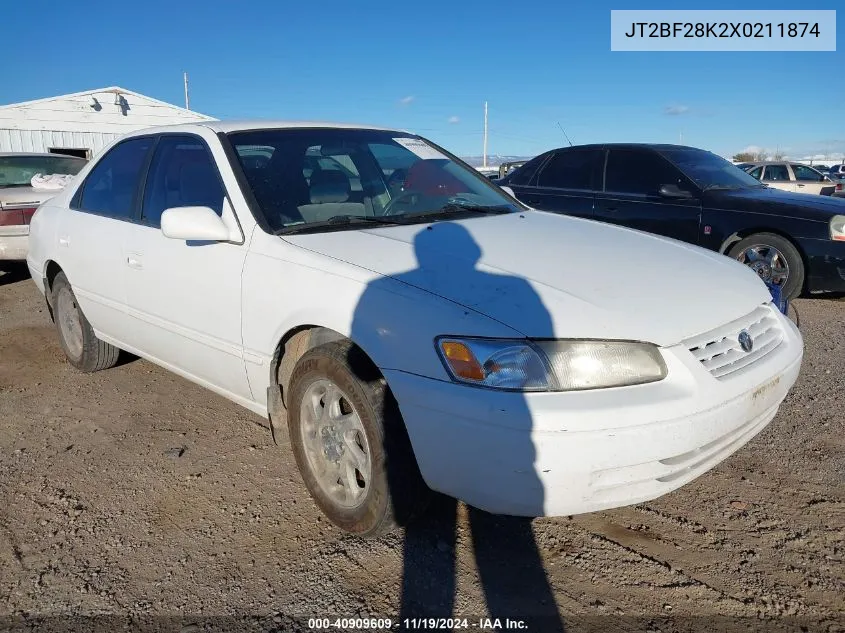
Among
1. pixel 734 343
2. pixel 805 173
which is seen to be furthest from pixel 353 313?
pixel 805 173

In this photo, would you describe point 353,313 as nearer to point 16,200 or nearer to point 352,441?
point 352,441

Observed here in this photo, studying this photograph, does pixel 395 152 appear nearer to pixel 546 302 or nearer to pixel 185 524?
pixel 546 302

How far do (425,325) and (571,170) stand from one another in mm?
5916

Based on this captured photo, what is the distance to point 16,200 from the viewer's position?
725 cm

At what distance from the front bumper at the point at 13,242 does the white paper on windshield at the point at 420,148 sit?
17.5 ft

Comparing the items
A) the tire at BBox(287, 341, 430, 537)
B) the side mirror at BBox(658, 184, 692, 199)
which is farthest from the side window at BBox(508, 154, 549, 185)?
the tire at BBox(287, 341, 430, 537)

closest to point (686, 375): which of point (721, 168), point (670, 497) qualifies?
point (670, 497)

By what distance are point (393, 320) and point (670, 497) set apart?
1.55m

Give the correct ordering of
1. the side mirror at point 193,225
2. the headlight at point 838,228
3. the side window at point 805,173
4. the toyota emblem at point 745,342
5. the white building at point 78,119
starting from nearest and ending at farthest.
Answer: the toyota emblem at point 745,342, the side mirror at point 193,225, the headlight at point 838,228, the side window at point 805,173, the white building at point 78,119

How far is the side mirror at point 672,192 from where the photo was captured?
6551 mm

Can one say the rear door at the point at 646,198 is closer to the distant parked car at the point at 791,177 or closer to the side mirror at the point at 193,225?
the side mirror at the point at 193,225

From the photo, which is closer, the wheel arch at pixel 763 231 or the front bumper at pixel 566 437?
the front bumper at pixel 566 437

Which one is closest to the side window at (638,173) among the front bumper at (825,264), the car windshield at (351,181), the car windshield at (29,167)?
the front bumper at (825,264)

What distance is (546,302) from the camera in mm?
2213
